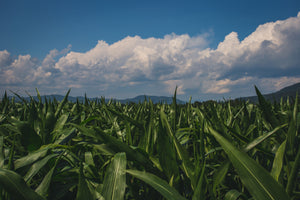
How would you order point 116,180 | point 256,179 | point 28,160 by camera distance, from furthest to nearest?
→ point 28,160
point 116,180
point 256,179

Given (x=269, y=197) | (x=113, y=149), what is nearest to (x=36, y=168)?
(x=113, y=149)

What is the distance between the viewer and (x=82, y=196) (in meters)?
0.51

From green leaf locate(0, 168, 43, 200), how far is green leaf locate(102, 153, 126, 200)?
0.19m

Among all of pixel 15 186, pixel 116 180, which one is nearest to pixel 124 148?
pixel 116 180

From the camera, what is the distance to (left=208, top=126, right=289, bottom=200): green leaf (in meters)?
0.46

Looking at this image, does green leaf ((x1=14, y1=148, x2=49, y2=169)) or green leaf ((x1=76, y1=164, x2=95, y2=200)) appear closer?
green leaf ((x1=76, y1=164, x2=95, y2=200))

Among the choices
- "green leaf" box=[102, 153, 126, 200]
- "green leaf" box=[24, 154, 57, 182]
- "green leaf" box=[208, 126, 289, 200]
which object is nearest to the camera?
"green leaf" box=[208, 126, 289, 200]

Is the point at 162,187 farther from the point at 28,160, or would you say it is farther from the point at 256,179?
the point at 28,160

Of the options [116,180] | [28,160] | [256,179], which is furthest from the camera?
[28,160]

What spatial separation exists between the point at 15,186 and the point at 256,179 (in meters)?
0.66

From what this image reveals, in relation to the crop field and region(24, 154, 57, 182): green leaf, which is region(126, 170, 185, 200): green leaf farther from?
region(24, 154, 57, 182): green leaf

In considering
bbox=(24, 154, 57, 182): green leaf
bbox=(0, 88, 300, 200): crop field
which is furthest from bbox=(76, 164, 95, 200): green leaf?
bbox=(24, 154, 57, 182): green leaf

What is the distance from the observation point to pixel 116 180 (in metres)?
0.59

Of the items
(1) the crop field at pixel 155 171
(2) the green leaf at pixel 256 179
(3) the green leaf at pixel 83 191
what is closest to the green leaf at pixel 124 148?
(1) the crop field at pixel 155 171
